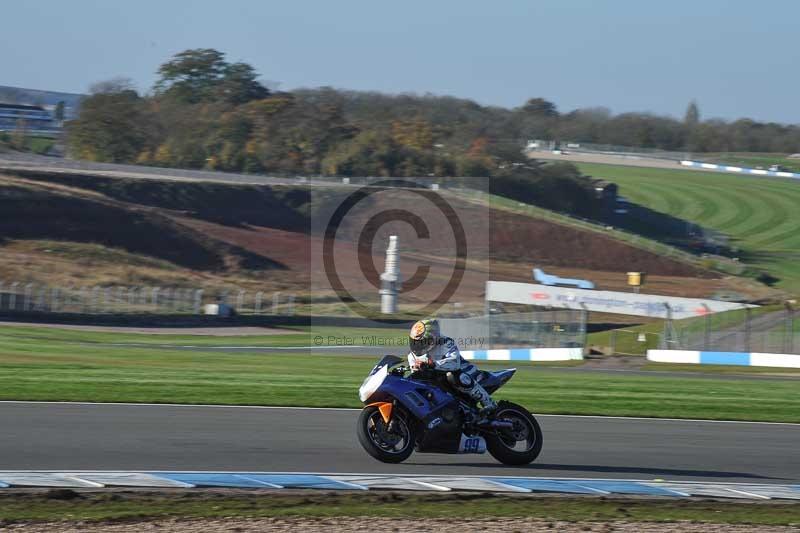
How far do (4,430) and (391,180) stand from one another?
62.1 m

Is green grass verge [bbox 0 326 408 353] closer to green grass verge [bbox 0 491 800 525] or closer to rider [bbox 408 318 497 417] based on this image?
rider [bbox 408 318 497 417]

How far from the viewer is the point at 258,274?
6300 cm

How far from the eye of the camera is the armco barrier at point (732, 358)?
121 ft

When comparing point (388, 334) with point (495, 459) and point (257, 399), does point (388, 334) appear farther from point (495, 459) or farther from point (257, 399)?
point (495, 459)

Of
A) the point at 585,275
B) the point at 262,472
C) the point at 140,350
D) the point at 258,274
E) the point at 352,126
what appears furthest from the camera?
the point at 352,126

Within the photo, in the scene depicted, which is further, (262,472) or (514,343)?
(514,343)

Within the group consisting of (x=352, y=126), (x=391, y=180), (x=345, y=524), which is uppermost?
(x=352, y=126)

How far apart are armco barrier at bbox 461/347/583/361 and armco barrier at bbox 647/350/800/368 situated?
3196 mm

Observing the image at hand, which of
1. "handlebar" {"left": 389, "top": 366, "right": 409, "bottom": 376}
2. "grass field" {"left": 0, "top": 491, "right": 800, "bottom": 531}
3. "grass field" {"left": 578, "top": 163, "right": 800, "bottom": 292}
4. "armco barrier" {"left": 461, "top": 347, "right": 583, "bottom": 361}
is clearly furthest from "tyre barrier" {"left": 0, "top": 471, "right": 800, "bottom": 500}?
"grass field" {"left": 578, "top": 163, "right": 800, "bottom": 292}

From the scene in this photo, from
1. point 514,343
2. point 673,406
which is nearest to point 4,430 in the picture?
point 673,406

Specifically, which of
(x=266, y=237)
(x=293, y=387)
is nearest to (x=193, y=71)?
(x=266, y=237)

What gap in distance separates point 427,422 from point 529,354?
28.3 m

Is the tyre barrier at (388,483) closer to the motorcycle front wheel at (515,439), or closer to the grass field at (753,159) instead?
the motorcycle front wheel at (515,439)

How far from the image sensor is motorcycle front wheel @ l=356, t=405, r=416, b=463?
11.1m
